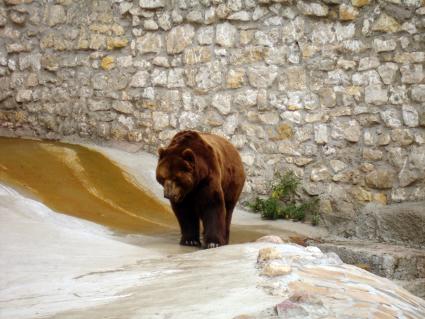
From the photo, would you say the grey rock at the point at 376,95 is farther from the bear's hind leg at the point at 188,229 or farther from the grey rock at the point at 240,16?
the bear's hind leg at the point at 188,229

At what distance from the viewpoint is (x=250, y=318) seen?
3943 millimetres

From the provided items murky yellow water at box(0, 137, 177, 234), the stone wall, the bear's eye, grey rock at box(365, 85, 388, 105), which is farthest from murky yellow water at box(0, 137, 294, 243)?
grey rock at box(365, 85, 388, 105)

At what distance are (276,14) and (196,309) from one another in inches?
302

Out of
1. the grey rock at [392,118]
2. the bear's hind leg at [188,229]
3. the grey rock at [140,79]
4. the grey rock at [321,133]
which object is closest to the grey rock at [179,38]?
the grey rock at [140,79]

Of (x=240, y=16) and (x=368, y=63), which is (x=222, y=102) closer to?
(x=240, y=16)

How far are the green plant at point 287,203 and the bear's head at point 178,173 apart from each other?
368 cm

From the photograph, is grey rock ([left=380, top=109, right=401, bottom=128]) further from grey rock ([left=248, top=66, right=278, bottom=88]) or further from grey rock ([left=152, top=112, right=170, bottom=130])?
grey rock ([left=152, top=112, right=170, bottom=130])

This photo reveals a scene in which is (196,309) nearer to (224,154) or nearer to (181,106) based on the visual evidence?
(224,154)

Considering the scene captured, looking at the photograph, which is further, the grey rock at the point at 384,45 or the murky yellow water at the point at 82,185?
the grey rock at the point at 384,45

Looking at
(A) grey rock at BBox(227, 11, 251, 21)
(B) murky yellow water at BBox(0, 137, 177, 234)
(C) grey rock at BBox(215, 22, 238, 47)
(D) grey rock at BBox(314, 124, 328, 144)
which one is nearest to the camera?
(B) murky yellow water at BBox(0, 137, 177, 234)

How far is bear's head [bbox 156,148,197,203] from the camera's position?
7.44 meters


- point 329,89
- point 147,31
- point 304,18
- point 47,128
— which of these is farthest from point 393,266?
point 47,128

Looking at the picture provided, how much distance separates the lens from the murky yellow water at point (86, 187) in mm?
9570

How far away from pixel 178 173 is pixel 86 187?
3580mm
